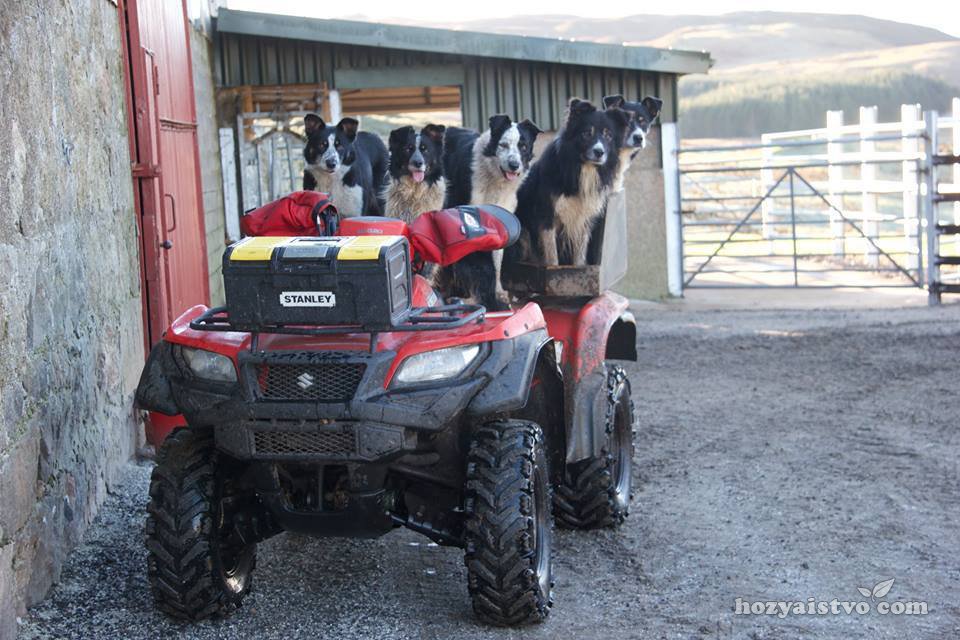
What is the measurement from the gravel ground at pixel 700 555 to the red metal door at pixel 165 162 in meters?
1.54

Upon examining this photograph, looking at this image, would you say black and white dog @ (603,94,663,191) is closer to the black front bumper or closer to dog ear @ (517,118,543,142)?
dog ear @ (517,118,543,142)

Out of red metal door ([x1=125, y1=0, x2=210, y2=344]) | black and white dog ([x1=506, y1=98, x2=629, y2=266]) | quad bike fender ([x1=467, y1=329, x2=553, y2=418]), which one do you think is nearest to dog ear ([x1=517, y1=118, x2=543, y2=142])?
black and white dog ([x1=506, y1=98, x2=629, y2=266])

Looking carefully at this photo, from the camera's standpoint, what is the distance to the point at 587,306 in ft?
18.6

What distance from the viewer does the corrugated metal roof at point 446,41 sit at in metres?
13.7

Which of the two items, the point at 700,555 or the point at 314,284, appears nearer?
the point at 314,284

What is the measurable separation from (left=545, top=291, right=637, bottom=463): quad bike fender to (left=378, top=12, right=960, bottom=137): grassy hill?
2050 inches

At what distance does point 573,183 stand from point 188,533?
4437mm

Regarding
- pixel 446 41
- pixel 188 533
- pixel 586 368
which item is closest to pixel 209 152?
pixel 446 41

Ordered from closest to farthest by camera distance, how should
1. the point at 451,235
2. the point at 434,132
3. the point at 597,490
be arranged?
the point at 451,235 < the point at 597,490 < the point at 434,132

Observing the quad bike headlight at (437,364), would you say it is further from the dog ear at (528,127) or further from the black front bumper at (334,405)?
the dog ear at (528,127)

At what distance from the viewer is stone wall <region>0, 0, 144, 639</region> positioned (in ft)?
13.7

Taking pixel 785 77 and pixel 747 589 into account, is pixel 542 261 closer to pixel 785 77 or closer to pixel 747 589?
pixel 747 589

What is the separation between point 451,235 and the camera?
452 cm

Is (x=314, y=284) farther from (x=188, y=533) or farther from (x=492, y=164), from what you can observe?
(x=492, y=164)
